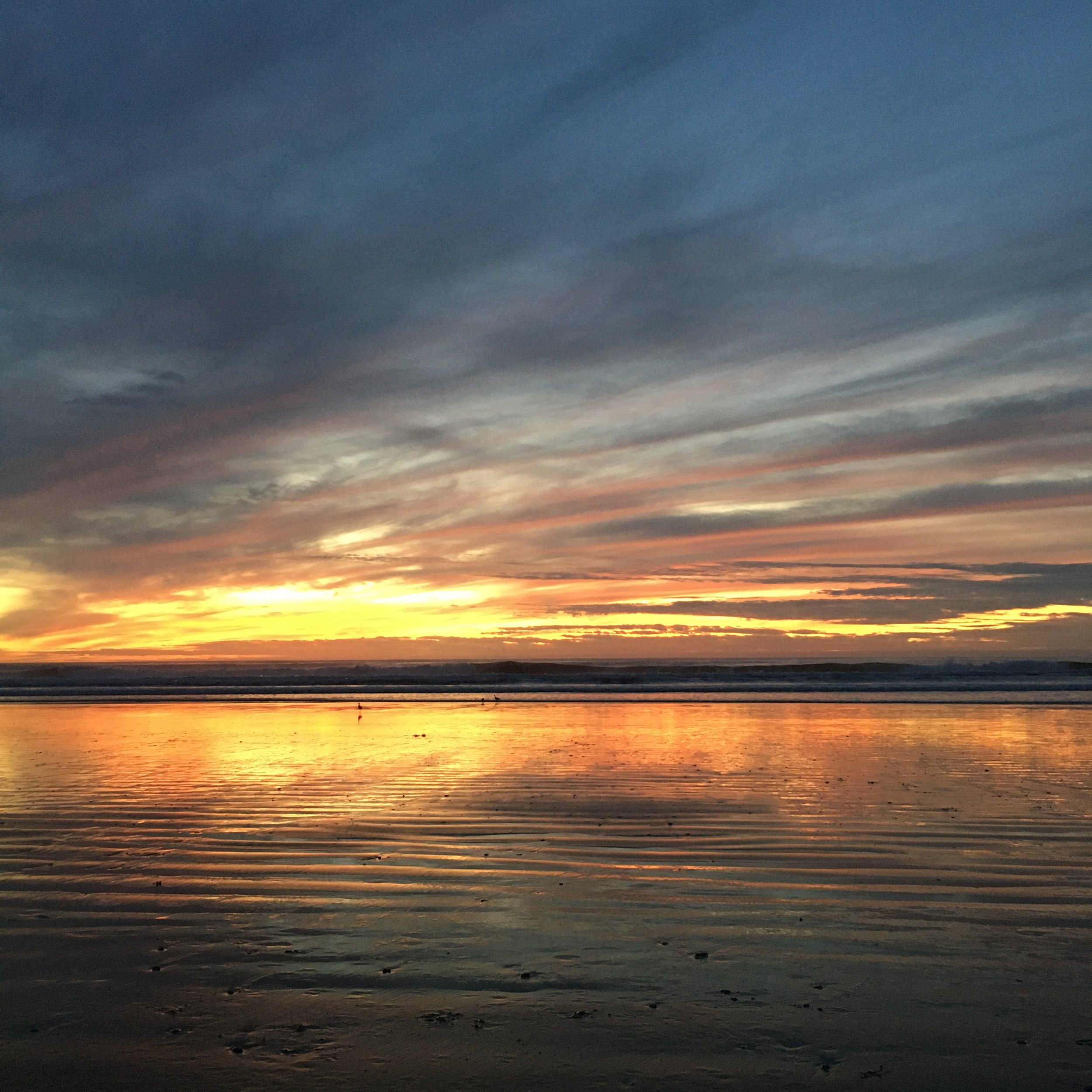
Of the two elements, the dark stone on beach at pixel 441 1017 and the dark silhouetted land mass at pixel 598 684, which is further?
the dark silhouetted land mass at pixel 598 684

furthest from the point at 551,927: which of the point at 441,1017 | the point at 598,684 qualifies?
the point at 598,684

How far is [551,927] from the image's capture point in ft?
23.8

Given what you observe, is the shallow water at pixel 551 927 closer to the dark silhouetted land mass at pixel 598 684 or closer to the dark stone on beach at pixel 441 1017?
the dark stone on beach at pixel 441 1017

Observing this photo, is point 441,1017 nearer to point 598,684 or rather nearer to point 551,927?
point 551,927

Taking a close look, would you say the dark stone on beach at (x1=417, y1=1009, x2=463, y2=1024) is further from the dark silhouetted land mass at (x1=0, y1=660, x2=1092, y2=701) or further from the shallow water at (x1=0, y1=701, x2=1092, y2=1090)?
the dark silhouetted land mass at (x1=0, y1=660, x2=1092, y2=701)

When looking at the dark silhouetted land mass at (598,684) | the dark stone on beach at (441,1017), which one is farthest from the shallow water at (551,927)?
the dark silhouetted land mass at (598,684)

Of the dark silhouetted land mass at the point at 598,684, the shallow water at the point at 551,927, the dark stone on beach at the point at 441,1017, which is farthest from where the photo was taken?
the dark silhouetted land mass at the point at 598,684

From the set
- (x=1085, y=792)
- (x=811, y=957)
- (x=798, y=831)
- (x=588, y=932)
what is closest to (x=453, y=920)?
(x=588, y=932)

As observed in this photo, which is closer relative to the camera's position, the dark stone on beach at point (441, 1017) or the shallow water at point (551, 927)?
the shallow water at point (551, 927)

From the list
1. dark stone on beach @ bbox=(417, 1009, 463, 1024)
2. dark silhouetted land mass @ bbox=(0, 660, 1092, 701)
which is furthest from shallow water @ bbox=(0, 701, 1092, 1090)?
dark silhouetted land mass @ bbox=(0, 660, 1092, 701)

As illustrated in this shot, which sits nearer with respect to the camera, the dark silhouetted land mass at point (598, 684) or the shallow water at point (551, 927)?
the shallow water at point (551, 927)

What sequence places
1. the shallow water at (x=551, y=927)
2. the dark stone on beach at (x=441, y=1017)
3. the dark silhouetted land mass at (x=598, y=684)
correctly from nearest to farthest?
the shallow water at (x=551, y=927)
the dark stone on beach at (x=441, y=1017)
the dark silhouetted land mass at (x=598, y=684)

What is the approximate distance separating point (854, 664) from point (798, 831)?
79.3 metres

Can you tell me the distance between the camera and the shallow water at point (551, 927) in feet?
16.5
